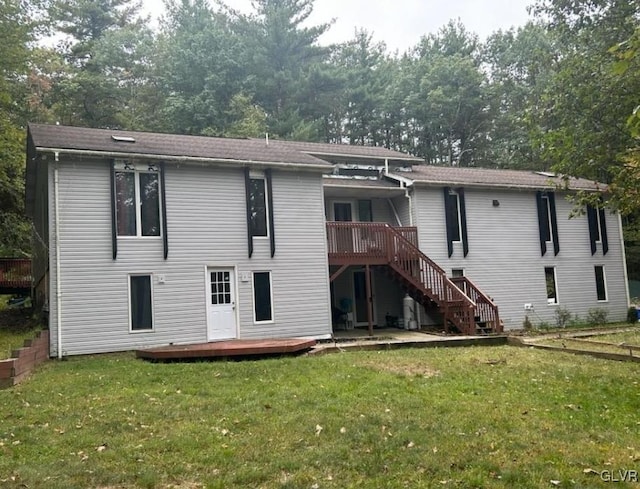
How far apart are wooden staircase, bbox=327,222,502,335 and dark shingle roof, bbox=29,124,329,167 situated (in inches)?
96.9

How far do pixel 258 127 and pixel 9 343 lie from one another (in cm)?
2055

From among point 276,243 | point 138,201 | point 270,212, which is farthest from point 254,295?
point 138,201

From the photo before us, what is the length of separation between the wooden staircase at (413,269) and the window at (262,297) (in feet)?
7.45

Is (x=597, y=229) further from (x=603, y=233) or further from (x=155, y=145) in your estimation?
(x=155, y=145)

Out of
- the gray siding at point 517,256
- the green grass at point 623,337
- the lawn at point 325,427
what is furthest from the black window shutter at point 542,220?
the lawn at point 325,427

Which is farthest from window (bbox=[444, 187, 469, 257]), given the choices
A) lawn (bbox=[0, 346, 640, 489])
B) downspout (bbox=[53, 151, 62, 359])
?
downspout (bbox=[53, 151, 62, 359])

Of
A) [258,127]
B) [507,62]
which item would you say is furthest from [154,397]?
[507,62]

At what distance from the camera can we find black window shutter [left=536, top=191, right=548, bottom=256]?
19.6m

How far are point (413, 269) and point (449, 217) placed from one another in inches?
114

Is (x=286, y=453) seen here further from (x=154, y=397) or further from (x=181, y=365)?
(x=181, y=365)

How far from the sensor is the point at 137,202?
43.5 feet

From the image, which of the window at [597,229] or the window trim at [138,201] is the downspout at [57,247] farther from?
the window at [597,229]

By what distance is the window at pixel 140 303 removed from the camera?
12891 millimetres

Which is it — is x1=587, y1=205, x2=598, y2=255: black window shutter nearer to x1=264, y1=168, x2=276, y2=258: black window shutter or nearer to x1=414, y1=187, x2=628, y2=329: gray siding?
x1=414, y1=187, x2=628, y2=329: gray siding
